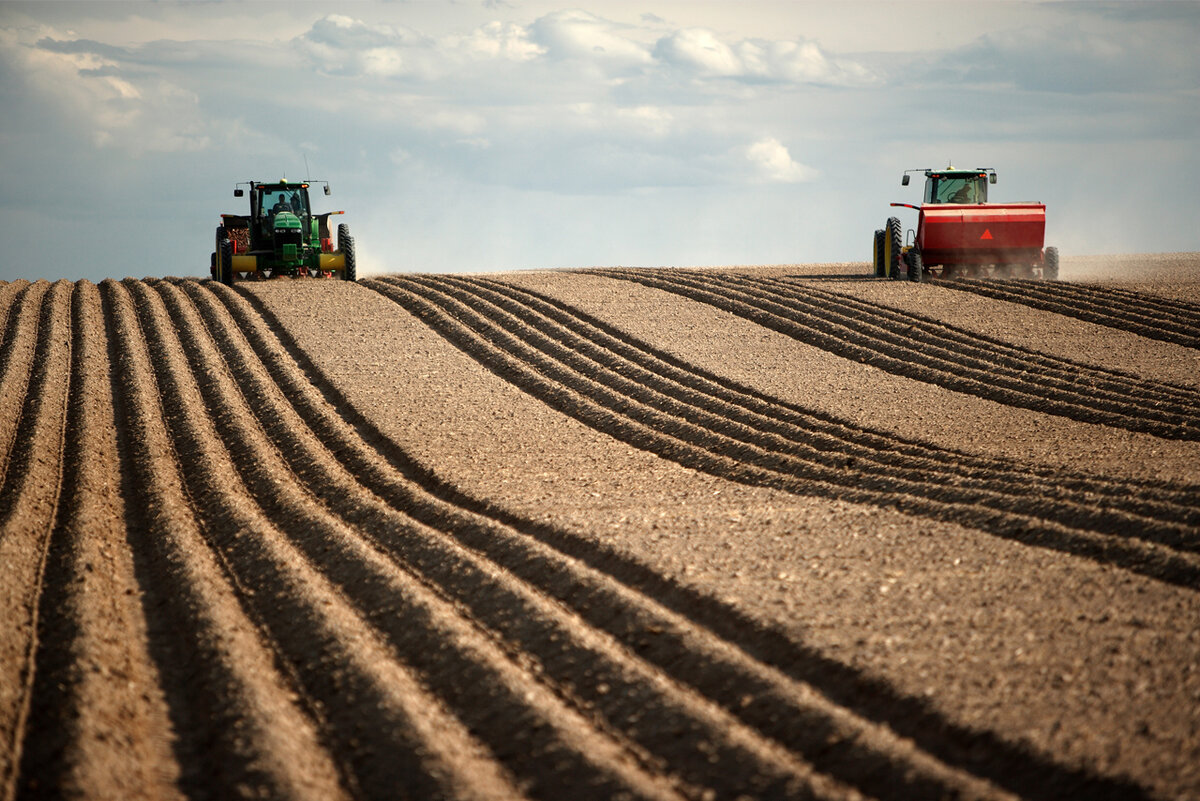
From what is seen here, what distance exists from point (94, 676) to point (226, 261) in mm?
17600

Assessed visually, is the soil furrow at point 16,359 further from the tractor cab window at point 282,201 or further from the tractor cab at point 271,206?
the tractor cab window at point 282,201

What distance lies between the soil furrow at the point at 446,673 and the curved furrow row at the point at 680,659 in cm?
18

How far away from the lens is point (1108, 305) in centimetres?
1827

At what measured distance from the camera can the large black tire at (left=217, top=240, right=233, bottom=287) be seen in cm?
2162

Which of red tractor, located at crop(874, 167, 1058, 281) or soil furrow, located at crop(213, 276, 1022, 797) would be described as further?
red tractor, located at crop(874, 167, 1058, 281)

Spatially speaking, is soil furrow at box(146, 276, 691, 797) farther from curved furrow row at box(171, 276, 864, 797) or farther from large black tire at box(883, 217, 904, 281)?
large black tire at box(883, 217, 904, 281)

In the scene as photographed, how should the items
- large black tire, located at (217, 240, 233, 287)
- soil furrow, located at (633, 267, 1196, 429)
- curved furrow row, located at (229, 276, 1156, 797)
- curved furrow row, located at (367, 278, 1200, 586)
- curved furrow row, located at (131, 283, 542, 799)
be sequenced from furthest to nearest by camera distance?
1. large black tire, located at (217, 240, 233, 287)
2. soil furrow, located at (633, 267, 1196, 429)
3. curved furrow row, located at (367, 278, 1200, 586)
4. curved furrow row, located at (131, 283, 542, 799)
5. curved furrow row, located at (229, 276, 1156, 797)

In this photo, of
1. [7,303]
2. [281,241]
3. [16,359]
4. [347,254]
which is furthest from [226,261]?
[16,359]

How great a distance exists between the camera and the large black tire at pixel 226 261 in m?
21.6

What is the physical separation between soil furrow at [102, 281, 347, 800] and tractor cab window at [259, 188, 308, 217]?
44.2 feet

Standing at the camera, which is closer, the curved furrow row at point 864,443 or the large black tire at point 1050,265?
the curved furrow row at point 864,443

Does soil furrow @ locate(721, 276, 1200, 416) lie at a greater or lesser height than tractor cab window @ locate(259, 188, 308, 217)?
lesser

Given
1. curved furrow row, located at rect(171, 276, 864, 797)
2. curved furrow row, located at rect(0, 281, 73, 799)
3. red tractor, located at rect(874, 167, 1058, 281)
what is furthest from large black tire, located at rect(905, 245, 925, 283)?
curved furrow row, located at rect(171, 276, 864, 797)

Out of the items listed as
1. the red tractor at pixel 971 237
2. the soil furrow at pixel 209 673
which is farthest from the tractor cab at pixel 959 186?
the soil furrow at pixel 209 673
